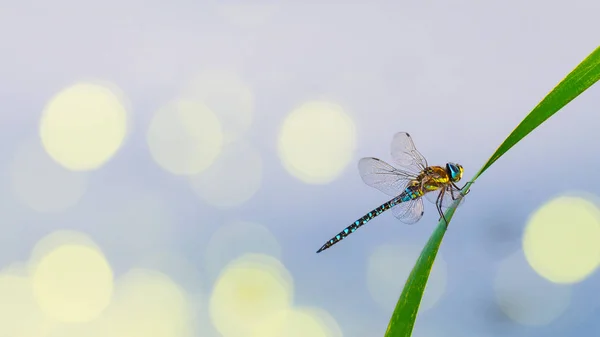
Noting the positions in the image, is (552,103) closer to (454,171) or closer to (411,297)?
(411,297)

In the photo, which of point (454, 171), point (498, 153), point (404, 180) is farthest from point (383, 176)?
point (498, 153)

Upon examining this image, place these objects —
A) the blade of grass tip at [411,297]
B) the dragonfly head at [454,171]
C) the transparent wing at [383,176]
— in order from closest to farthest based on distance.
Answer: the blade of grass tip at [411,297] < the dragonfly head at [454,171] < the transparent wing at [383,176]

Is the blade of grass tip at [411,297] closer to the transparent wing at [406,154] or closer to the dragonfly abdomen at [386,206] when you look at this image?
the dragonfly abdomen at [386,206]

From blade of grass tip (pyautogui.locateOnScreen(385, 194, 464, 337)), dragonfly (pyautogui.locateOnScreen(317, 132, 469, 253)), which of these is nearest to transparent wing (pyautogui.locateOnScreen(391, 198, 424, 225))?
dragonfly (pyautogui.locateOnScreen(317, 132, 469, 253))

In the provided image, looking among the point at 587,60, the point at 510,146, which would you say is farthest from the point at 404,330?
the point at 587,60

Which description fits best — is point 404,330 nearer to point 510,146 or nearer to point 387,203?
point 510,146

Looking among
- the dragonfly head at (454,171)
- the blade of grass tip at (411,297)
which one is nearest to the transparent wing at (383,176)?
the dragonfly head at (454,171)
